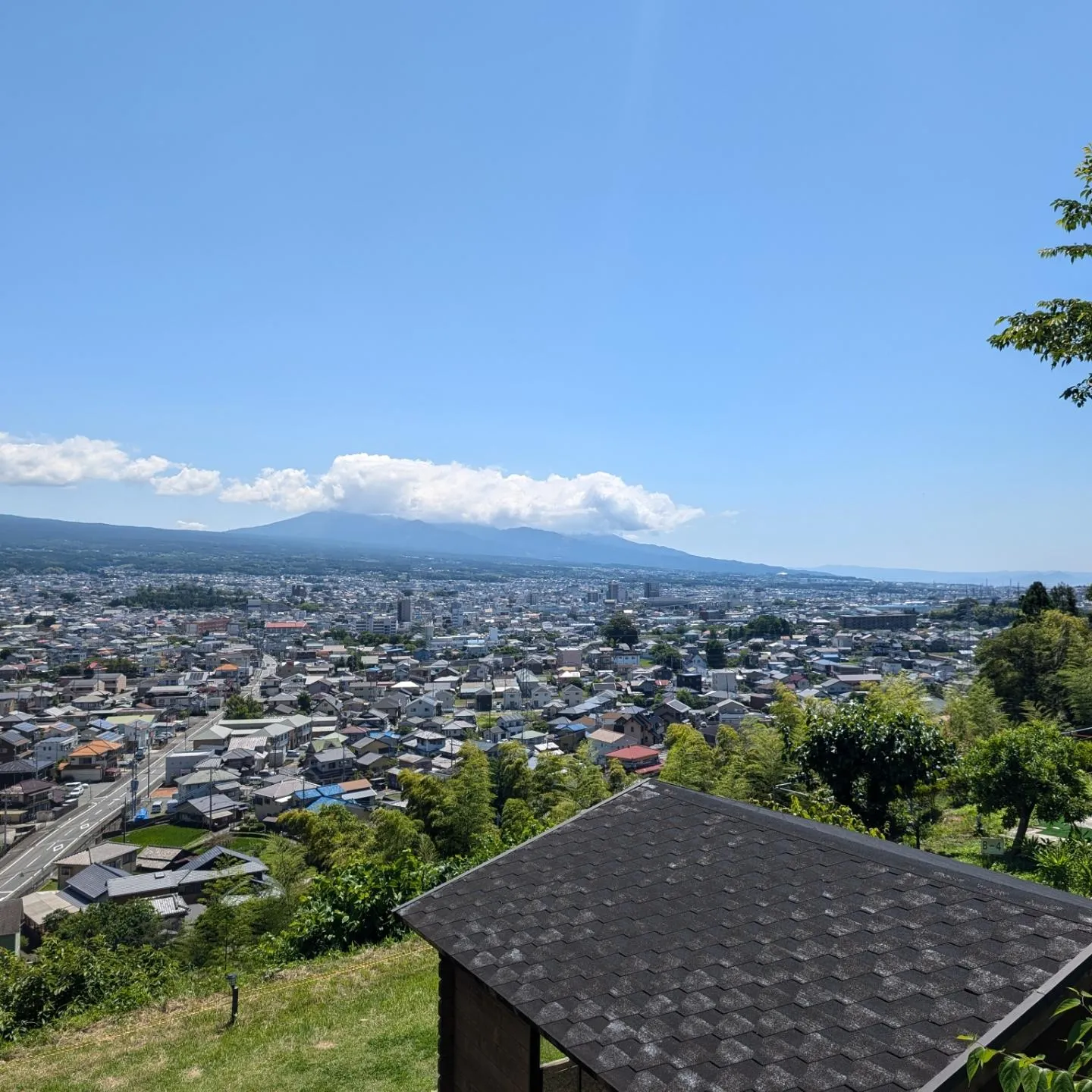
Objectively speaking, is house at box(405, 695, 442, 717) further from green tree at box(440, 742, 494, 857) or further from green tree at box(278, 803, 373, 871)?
green tree at box(440, 742, 494, 857)

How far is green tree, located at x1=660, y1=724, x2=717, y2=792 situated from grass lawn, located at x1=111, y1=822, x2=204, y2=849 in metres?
23.6

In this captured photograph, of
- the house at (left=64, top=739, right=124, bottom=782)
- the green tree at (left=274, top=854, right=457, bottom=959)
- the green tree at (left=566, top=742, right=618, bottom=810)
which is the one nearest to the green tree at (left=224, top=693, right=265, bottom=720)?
the house at (left=64, top=739, right=124, bottom=782)

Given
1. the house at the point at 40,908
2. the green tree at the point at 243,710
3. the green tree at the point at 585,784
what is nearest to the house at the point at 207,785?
the house at the point at 40,908

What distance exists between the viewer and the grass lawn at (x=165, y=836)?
31391 mm

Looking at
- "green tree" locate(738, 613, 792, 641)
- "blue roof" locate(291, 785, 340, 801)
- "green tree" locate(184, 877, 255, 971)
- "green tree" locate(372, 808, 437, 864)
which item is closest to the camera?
"green tree" locate(184, 877, 255, 971)

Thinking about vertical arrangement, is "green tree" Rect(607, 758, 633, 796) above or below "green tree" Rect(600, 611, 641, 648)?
above

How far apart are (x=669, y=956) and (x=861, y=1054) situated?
2.99 feet

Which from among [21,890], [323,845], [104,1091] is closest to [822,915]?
[104,1091]

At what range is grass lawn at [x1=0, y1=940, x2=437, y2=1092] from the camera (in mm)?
5531

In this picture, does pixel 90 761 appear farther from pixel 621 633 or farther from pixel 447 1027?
pixel 621 633

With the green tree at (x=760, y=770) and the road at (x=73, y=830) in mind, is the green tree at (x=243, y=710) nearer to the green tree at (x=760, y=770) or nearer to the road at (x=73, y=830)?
the road at (x=73, y=830)

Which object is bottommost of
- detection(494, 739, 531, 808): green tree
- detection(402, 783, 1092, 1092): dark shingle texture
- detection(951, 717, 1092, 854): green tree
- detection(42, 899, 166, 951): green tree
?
detection(42, 899, 166, 951): green tree

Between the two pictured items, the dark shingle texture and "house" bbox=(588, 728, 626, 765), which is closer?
the dark shingle texture

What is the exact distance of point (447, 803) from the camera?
1662cm
